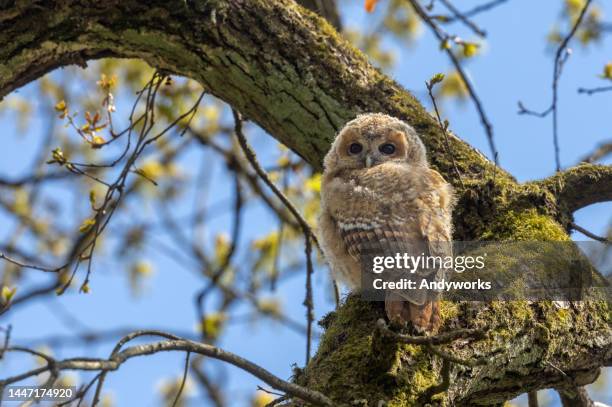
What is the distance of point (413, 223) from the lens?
3.05 metres

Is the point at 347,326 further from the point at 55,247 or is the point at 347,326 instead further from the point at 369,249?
the point at 55,247

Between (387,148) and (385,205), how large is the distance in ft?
2.82

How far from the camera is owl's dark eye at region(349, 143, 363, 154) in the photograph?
3.87 m

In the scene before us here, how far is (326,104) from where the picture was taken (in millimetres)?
3674

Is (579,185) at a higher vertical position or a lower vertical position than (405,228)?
higher

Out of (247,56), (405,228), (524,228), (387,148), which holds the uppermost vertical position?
(247,56)

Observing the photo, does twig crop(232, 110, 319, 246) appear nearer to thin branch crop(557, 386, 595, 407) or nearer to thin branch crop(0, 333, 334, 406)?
thin branch crop(557, 386, 595, 407)

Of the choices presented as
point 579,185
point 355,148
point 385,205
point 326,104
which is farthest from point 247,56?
point 579,185

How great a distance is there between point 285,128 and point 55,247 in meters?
3.69

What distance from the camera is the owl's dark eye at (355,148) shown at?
12.7ft

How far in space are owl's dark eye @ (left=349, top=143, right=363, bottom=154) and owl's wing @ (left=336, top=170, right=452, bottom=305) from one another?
63cm

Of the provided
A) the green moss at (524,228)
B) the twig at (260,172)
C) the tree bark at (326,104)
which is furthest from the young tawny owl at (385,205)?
the twig at (260,172)

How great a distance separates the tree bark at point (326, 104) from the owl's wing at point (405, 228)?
7.6 inches

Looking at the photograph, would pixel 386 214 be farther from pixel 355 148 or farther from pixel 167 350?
pixel 167 350
